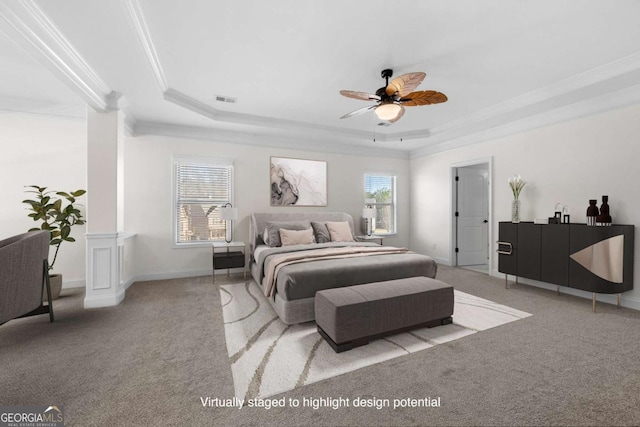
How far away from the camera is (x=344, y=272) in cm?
298

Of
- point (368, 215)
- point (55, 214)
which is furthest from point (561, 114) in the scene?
point (55, 214)

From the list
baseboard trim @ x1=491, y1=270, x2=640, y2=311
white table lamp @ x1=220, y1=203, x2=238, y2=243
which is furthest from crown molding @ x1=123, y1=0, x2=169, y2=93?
baseboard trim @ x1=491, y1=270, x2=640, y2=311

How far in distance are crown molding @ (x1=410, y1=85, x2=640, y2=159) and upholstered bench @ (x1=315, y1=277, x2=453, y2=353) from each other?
3229 mm

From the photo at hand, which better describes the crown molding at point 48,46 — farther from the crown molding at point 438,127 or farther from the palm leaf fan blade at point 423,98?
the palm leaf fan blade at point 423,98

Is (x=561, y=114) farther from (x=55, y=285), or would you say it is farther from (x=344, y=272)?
(x=55, y=285)

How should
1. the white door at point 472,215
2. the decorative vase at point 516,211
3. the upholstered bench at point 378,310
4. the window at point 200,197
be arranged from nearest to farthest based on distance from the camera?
the upholstered bench at point 378,310 → the decorative vase at point 516,211 → the window at point 200,197 → the white door at point 472,215

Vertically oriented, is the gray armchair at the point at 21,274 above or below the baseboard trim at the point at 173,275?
above

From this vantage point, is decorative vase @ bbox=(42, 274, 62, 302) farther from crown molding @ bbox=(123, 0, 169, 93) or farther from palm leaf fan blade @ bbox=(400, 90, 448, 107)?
palm leaf fan blade @ bbox=(400, 90, 448, 107)

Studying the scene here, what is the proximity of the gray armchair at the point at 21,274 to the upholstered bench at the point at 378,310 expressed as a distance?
2490mm

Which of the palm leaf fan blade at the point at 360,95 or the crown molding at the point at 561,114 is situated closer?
the palm leaf fan blade at the point at 360,95

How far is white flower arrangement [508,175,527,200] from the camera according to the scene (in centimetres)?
432

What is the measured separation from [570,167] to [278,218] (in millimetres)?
4557

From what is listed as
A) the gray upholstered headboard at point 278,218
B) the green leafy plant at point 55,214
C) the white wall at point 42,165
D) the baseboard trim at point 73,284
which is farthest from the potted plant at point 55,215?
the gray upholstered headboard at point 278,218

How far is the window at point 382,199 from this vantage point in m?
6.30
